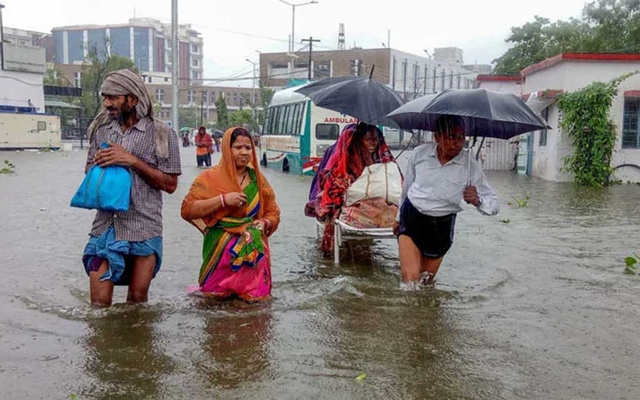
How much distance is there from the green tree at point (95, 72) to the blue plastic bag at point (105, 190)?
44.0 m

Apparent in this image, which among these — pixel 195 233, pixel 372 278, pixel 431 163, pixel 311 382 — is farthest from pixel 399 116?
pixel 195 233

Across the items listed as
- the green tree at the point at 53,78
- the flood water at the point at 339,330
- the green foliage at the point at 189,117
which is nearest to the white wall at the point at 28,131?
the green tree at the point at 53,78

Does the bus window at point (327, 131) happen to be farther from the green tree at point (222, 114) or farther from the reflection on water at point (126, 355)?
the green tree at point (222, 114)

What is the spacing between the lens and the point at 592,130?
18.9 metres

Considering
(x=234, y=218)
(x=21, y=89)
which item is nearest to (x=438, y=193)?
(x=234, y=218)

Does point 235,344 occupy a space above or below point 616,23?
below

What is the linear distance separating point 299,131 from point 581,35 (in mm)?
20805

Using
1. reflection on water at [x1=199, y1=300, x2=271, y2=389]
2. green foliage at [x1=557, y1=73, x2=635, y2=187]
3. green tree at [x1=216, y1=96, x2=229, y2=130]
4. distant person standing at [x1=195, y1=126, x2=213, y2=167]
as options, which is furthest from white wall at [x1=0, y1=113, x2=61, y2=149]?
reflection on water at [x1=199, y1=300, x2=271, y2=389]

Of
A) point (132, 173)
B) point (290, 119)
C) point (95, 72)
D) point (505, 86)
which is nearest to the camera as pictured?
point (132, 173)

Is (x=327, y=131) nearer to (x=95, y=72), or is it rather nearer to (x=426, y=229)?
(x=426, y=229)

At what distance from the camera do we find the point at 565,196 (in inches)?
607

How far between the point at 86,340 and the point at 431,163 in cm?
288

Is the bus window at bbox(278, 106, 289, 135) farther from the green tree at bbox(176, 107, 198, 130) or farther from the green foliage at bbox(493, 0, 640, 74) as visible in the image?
the green tree at bbox(176, 107, 198, 130)

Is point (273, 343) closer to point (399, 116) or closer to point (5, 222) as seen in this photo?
point (399, 116)
